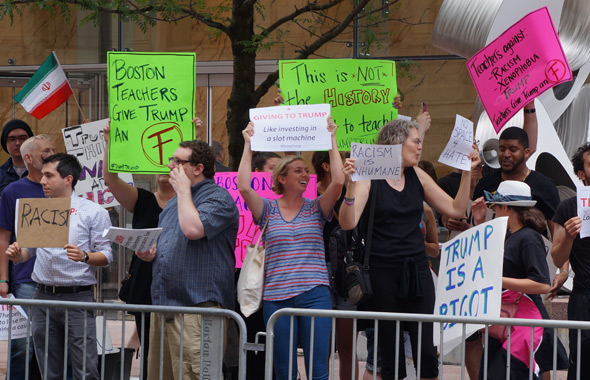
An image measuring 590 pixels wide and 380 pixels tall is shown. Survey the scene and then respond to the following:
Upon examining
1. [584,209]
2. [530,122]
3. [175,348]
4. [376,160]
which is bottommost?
[175,348]

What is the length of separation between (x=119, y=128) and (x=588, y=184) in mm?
3272

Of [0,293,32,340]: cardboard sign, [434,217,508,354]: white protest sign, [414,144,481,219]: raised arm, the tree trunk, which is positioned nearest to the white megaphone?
the tree trunk

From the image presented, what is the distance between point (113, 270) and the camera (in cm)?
1248

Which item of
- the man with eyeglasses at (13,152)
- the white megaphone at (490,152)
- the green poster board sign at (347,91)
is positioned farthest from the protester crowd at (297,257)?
the white megaphone at (490,152)

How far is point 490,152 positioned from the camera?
9031 mm

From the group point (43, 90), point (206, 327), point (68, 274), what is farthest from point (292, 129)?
point (43, 90)

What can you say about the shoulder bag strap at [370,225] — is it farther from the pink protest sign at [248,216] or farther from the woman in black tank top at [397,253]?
the pink protest sign at [248,216]

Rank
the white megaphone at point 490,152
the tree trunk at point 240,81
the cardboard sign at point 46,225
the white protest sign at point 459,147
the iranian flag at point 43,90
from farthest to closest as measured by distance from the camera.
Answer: the white megaphone at point 490,152
the iranian flag at point 43,90
the tree trunk at point 240,81
the white protest sign at point 459,147
the cardboard sign at point 46,225

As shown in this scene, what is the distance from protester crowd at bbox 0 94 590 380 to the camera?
19.5ft

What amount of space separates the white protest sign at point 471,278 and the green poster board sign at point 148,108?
7.13ft

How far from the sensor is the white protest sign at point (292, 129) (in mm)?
6367

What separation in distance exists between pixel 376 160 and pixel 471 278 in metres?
1.01

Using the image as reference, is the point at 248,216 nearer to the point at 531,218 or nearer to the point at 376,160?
the point at 376,160

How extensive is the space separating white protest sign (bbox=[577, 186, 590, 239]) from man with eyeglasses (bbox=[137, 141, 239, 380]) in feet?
7.09
